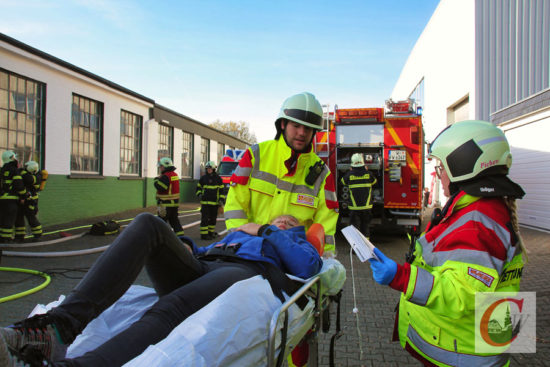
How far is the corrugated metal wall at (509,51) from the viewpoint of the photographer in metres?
13.7

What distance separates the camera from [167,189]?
9211mm

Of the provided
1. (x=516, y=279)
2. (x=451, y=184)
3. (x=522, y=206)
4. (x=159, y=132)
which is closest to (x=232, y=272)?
(x=451, y=184)

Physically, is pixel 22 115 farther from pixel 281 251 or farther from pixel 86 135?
pixel 281 251

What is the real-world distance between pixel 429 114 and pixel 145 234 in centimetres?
2621

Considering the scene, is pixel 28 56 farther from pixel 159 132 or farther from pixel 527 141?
pixel 527 141

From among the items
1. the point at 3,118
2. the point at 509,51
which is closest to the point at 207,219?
the point at 3,118

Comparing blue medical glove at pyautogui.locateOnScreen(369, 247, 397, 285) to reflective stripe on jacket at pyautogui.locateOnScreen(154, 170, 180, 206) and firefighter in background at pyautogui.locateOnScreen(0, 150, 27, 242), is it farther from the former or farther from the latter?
firefighter in background at pyautogui.locateOnScreen(0, 150, 27, 242)

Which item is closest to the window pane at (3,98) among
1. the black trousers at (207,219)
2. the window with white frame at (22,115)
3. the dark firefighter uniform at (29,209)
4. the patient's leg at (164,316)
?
the window with white frame at (22,115)

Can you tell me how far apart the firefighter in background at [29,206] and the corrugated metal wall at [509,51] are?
1687cm

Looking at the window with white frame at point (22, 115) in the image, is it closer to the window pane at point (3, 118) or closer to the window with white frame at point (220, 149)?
the window pane at point (3, 118)

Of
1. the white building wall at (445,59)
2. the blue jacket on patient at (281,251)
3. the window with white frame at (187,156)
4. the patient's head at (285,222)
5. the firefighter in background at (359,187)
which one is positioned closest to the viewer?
the blue jacket on patient at (281,251)

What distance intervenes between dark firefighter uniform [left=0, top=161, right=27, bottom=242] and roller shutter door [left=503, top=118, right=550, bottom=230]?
14703 millimetres

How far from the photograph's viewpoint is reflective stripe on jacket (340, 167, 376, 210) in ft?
27.9

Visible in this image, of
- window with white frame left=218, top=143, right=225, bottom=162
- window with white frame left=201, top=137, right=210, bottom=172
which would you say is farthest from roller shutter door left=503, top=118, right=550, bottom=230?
window with white frame left=218, top=143, right=225, bottom=162
